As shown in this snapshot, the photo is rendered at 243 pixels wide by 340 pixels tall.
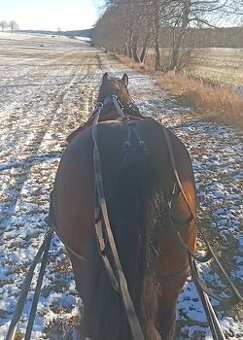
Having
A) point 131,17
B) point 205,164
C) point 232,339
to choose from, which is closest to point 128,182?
point 232,339

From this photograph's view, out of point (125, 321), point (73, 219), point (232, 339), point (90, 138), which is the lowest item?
Answer: point (232, 339)

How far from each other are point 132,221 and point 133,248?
131 mm

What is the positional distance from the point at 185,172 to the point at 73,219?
0.73m

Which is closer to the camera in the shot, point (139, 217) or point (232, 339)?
point (139, 217)

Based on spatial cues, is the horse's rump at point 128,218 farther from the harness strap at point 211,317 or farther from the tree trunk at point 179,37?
the tree trunk at point 179,37

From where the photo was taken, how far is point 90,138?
7.39 ft

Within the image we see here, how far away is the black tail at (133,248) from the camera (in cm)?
176

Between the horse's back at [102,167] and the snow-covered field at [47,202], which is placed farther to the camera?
the snow-covered field at [47,202]

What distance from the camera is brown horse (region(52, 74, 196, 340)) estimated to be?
179 centimetres

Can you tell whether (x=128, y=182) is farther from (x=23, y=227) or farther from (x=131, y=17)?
(x=131, y=17)

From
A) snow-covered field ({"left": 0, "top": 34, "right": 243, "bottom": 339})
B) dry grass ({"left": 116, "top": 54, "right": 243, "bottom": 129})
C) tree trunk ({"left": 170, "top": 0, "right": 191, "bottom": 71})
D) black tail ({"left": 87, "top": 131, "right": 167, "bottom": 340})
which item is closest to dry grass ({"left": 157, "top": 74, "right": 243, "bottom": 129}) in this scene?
dry grass ({"left": 116, "top": 54, "right": 243, "bottom": 129})

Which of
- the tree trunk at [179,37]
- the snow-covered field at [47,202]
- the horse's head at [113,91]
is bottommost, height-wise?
the snow-covered field at [47,202]

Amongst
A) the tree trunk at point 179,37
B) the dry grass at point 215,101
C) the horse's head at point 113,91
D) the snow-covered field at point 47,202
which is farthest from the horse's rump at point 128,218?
the tree trunk at point 179,37

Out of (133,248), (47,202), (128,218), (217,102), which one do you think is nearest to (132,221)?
(128,218)
